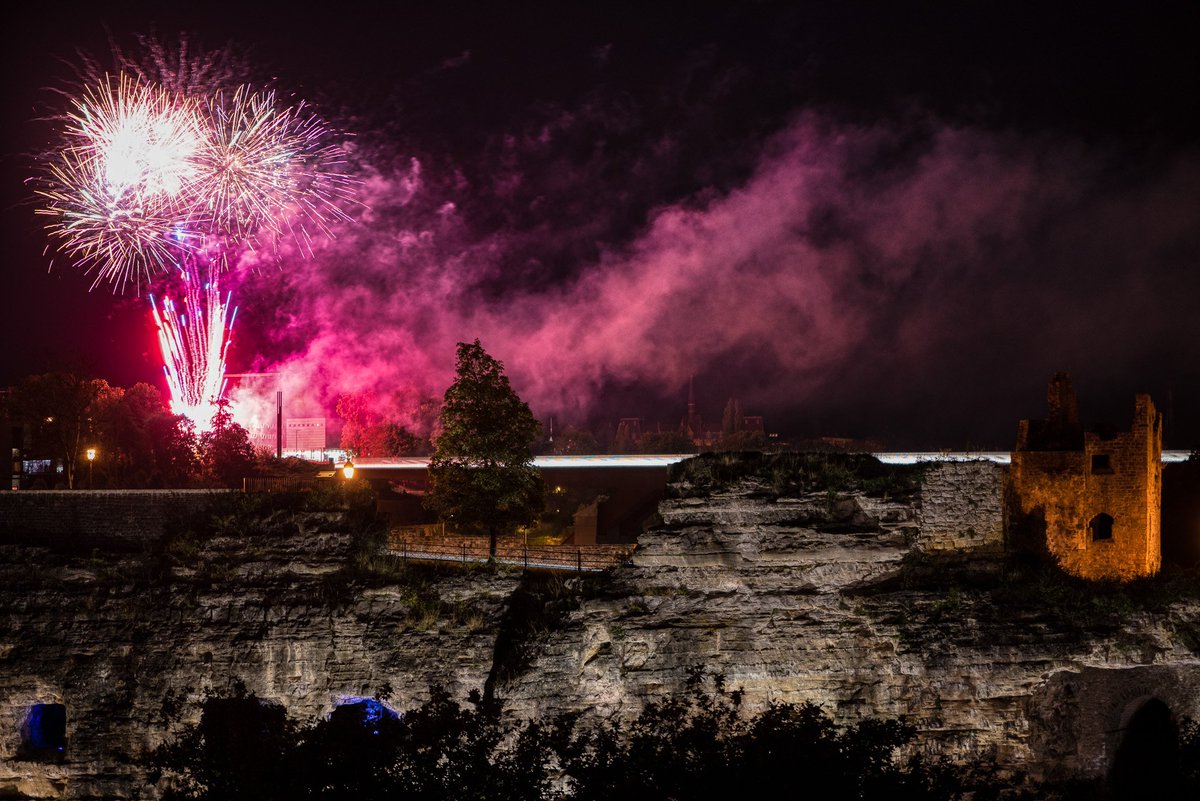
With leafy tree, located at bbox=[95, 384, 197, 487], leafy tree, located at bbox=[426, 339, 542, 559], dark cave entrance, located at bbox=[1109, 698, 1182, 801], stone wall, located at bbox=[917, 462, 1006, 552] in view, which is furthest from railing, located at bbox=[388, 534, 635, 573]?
leafy tree, located at bbox=[95, 384, 197, 487]

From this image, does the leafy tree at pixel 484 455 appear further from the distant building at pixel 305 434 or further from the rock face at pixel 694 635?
the distant building at pixel 305 434

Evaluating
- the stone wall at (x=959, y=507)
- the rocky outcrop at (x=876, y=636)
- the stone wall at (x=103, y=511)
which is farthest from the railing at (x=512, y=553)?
the stone wall at (x=959, y=507)

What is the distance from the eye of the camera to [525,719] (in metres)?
18.9

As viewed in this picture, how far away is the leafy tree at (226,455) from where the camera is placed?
30.6m

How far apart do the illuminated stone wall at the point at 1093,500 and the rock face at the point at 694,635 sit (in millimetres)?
1683

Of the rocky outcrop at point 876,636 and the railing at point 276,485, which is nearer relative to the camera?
the rocky outcrop at point 876,636

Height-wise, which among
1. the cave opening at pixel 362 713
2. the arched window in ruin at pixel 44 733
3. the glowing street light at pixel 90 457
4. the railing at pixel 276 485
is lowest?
the arched window in ruin at pixel 44 733

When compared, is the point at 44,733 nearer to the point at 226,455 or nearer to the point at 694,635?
the point at 226,455

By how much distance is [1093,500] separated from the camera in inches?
870

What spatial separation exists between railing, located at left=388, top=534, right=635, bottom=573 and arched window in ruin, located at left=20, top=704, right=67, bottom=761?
8821mm

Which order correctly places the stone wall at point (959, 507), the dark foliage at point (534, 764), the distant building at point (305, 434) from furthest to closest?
the distant building at point (305, 434) → the stone wall at point (959, 507) → the dark foliage at point (534, 764)

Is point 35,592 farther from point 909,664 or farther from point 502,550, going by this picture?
point 909,664

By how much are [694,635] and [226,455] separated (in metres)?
19.8

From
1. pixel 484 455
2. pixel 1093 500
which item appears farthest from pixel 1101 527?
pixel 484 455
